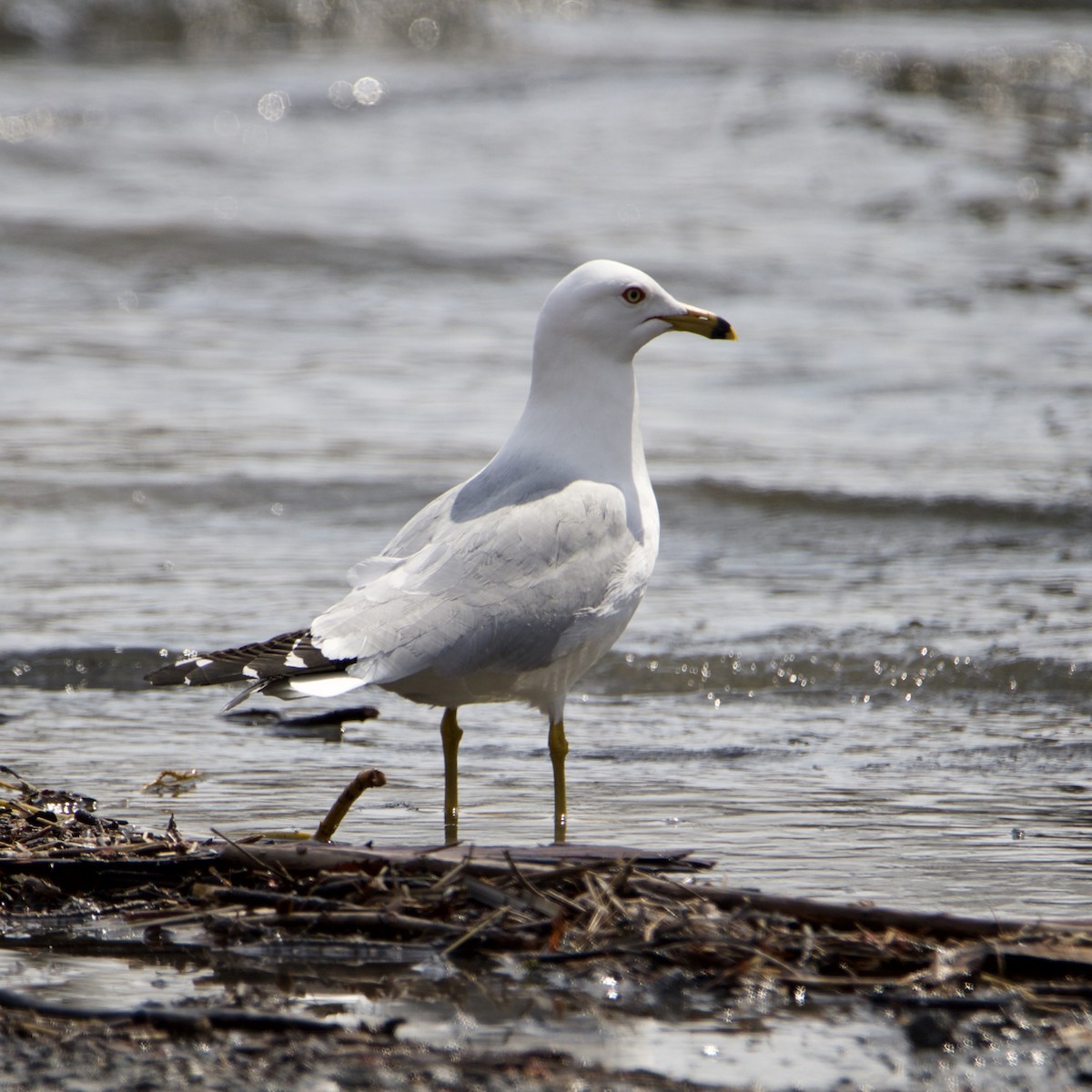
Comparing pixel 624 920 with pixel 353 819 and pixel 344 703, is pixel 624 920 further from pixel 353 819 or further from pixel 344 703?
pixel 344 703

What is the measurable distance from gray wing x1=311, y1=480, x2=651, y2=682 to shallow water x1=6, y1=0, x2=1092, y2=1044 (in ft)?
1.58

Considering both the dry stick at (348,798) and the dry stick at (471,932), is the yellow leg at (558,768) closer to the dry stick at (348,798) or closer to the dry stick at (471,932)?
the dry stick at (348,798)

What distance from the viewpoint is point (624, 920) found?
121 inches

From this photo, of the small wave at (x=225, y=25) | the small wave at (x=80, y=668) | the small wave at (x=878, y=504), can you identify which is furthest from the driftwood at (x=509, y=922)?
the small wave at (x=225, y=25)

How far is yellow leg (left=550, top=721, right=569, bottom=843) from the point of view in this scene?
411 centimetres

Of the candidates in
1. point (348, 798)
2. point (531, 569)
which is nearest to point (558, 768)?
point (531, 569)

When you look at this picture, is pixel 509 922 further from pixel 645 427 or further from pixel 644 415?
pixel 644 415

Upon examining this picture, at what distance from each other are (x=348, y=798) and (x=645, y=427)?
5334 mm

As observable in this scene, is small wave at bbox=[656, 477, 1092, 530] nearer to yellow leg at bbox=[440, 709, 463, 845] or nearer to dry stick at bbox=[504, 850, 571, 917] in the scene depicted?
yellow leg at bbox=[440, 709, 463, 845]

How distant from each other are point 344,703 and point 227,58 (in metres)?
17.5

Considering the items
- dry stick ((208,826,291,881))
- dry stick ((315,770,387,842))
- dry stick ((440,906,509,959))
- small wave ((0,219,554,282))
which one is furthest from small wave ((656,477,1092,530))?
small wave ((0,219,554,282))

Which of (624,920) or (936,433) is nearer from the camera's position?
(624,920)

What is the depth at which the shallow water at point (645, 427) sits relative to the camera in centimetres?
448

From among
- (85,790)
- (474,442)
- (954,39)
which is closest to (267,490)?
(474,442)
